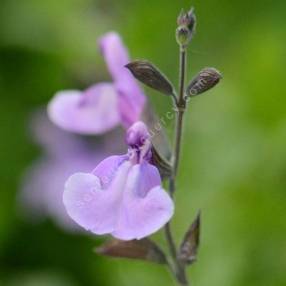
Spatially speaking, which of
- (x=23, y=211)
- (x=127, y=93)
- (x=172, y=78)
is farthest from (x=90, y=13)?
(x=127, y=93)

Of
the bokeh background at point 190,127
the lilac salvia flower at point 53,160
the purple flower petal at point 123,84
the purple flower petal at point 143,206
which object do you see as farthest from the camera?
the lilac salvia flower at point 53,160

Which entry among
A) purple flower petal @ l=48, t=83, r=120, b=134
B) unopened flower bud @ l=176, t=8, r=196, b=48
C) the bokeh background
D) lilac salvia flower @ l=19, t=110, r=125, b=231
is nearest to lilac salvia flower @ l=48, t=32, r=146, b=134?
purple flower petal @ l=48, t=83, r=120, b=134

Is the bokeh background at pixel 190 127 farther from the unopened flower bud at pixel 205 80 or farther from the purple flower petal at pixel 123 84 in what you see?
the unopened flower bud at pixel 205 80

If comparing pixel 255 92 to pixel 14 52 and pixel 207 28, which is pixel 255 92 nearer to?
pixel 207 28

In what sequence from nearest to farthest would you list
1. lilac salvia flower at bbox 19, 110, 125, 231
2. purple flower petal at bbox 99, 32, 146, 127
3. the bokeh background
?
purple flower petal at bbox 99, 32, 146, 127 → the bokeh background → lilac salvia flower at bbox 19, 110, 125, 231

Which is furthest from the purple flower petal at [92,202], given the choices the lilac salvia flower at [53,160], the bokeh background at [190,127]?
the lilac salvia flower at [53,160]

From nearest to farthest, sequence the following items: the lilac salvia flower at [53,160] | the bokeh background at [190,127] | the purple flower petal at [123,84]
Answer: the purple flower petal at [123,84] < the bokeh background at [190,127] < the lilac salvia flower at [53,160]

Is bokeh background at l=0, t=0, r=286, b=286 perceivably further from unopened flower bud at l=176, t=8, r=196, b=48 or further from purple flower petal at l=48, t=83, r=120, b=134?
unopened flower bud at l=176, t=8, r=196, b=48
